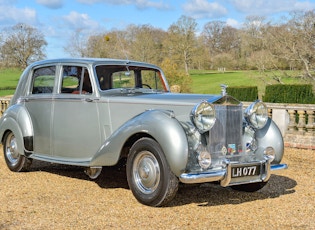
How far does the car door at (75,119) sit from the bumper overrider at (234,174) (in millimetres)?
1808

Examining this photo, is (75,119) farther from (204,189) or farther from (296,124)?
(296,124)

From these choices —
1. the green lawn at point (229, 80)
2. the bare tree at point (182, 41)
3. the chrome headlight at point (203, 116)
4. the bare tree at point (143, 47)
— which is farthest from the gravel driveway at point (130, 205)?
the bare tree at point (182, 41)

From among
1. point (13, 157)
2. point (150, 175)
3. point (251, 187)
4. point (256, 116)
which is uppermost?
point (256, 116)

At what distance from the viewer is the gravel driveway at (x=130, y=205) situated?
4.88 m

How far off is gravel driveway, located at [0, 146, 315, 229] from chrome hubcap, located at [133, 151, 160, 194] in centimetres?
24

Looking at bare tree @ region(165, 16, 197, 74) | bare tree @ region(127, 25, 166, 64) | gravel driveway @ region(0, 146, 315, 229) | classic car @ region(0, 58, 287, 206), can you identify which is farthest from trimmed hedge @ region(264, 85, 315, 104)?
bare tree @ region(165, 16, 197, 74)

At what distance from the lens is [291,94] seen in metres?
23.8

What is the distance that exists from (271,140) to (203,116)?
1.28 m

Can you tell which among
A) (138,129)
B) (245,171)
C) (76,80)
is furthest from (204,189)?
(76,80)

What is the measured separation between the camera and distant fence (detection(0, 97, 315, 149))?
463 inches

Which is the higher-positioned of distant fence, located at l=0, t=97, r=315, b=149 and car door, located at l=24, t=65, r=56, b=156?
car door, located at l=24, t=65, r=56, b=156

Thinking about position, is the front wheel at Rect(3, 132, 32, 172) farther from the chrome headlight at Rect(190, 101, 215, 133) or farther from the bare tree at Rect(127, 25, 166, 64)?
the bare tree at Rect(127, 25, 166, 64)

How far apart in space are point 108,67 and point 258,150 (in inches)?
96.4

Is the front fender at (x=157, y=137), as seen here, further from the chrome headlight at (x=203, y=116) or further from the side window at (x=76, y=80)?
the side window at (x=76, y=80)
